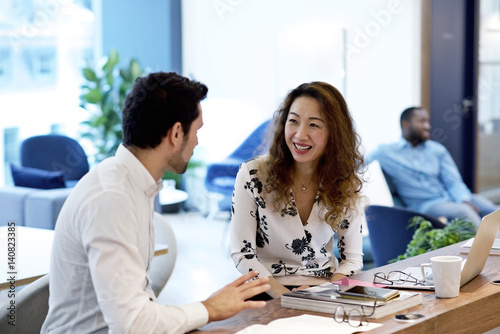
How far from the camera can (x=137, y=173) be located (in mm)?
1779

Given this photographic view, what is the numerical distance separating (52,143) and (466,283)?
5284 mm

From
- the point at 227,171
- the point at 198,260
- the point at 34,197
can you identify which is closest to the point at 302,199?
the point at 34,197

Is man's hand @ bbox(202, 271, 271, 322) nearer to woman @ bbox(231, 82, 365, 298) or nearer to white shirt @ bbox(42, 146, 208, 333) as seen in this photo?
white shirt @ bbox(42, 146, 208, 333)

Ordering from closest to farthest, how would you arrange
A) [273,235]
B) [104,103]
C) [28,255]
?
[273,235] < [28,255] < [104,103]

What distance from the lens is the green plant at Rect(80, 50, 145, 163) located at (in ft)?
24.1

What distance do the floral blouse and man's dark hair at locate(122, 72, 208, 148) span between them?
858 mm

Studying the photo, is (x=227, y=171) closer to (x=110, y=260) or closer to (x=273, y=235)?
(x=273, y=235)

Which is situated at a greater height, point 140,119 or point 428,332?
point 140,119

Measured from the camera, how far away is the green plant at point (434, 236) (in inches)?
141

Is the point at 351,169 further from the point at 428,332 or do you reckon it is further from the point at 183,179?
the point at 183,179

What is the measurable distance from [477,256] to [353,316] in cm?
63

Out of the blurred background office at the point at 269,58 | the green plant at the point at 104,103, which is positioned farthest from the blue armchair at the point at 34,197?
the blurred background office at the point at 269,58

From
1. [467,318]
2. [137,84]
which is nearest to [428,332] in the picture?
[467,318]

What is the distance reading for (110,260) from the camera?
162 cm
